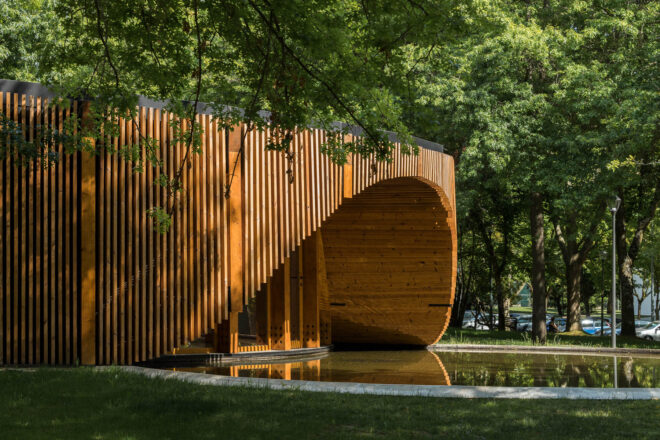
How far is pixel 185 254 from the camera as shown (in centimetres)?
1080

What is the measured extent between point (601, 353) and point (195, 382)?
1155 centimetres

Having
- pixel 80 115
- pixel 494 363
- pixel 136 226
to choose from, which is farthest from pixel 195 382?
pixel 494 363

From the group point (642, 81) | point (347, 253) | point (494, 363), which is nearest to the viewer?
point (494, 363)

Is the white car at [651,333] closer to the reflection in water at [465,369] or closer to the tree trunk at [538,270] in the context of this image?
the tree trunk at [538,270]

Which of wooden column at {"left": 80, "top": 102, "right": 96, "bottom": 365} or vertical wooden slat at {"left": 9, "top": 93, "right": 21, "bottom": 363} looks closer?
vertical wooden slat at {"left": 9, "top": 93, "right": 21, "bottom": 363}

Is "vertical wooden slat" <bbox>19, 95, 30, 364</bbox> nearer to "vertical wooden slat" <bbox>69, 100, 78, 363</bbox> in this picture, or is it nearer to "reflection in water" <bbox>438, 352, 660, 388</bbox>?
"vertical wooden slat" <bbox>69, 100, 78, 363</bbox>

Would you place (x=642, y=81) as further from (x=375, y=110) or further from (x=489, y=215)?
(x=375, y=110)

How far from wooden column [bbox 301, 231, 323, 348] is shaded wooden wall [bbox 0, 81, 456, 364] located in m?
5.24

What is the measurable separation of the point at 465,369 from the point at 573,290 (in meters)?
16.3

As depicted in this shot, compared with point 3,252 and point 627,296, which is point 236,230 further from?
point 627,296

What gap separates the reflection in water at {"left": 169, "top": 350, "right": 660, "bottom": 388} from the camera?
12258 millimetres

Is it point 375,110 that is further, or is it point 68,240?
point 68,240

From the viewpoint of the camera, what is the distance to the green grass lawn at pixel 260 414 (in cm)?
670

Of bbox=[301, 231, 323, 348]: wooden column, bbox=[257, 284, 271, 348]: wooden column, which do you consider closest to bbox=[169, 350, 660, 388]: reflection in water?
bbox=[301, 231, 323, 348]: wooden column
